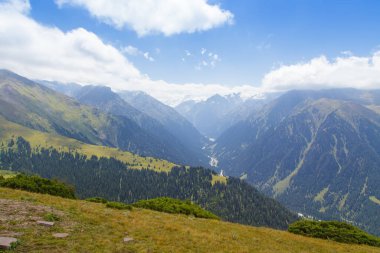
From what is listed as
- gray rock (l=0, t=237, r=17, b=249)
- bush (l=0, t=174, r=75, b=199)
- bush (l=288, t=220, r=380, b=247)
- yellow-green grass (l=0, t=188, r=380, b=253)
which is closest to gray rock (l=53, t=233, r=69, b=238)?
yellow-green grass (l=0, t=188, r=380, b=253)

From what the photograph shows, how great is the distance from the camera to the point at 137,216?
38062 millimetres

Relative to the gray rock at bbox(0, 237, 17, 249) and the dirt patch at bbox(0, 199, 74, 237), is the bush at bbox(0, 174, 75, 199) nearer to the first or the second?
the dirt patch at bbox(0, 199, 74, 237)

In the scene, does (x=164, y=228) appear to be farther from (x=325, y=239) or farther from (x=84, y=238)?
(x=325, y=239)

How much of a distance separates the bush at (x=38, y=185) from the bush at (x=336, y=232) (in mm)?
34173

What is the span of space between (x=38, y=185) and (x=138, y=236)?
82.7 feet

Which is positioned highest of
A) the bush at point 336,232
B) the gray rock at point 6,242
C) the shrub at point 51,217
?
the gray rock at point 6,242

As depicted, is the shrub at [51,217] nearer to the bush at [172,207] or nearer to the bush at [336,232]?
the bush at [172,207]

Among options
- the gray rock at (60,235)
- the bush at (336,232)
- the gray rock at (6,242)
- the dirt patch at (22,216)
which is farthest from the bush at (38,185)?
the bush at (336,232)

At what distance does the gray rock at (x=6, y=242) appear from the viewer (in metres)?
20.8

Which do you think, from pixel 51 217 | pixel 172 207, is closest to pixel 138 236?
pixel 51 217

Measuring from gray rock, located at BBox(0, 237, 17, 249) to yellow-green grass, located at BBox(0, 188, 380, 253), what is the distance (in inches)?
22.9

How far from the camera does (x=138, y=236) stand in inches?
1124

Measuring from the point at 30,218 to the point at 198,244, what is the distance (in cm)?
1498

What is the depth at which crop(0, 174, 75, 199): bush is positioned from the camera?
148 feet
